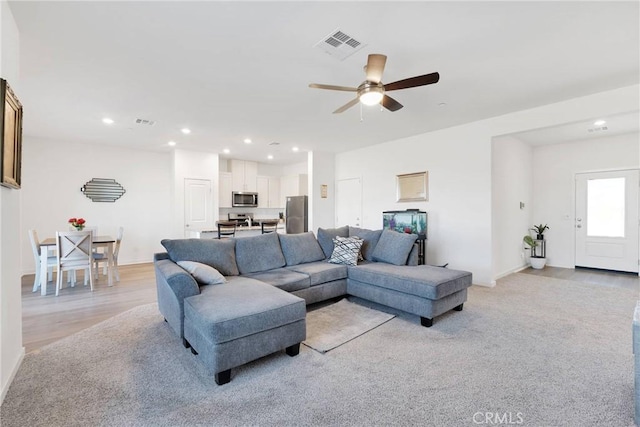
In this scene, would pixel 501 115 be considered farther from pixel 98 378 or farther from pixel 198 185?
pixel 198 185

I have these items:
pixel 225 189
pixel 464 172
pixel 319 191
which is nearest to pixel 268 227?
pixel 319 191

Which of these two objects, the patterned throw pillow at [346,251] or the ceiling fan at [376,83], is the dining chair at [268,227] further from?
the ceiling fan at [376,83]

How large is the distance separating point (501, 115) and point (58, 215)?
8295 millimetres

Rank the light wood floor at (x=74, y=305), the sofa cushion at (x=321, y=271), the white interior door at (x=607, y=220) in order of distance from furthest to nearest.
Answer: the white interior door at (x=607, y=220) → the sofa cushion at (x=321, y=271) → the light wood floor at (x=74, y=305)

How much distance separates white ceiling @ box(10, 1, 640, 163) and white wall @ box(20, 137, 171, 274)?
1674mm

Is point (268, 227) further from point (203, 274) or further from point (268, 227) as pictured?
point (203, 274)

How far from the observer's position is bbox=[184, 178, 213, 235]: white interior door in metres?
6.56

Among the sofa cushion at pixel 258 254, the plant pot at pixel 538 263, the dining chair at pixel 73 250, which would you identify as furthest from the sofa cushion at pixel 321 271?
the plant pot at pixel 538 263

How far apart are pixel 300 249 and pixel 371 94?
228 centimetres

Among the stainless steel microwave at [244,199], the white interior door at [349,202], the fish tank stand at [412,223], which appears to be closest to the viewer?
the fish tank stand at [412,223]

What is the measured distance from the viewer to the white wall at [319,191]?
686 cm

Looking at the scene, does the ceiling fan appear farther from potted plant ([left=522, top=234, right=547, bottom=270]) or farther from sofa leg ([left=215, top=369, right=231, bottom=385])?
potted plant ([left=522, top=234, right=547, bottom=270])

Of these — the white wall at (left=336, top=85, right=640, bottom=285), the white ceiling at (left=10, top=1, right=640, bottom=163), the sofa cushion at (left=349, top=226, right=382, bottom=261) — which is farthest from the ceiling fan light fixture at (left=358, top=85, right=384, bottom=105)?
the white wall at (left=336, top=85, right=640, bottom=285)

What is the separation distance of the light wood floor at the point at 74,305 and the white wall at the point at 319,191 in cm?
353
